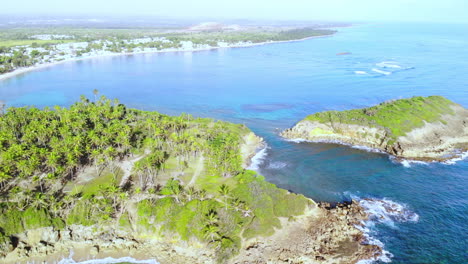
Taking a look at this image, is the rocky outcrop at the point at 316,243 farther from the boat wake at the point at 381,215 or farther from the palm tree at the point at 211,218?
the palm tree at the point at 211,218

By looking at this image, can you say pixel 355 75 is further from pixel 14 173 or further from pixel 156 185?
pixel 14 173

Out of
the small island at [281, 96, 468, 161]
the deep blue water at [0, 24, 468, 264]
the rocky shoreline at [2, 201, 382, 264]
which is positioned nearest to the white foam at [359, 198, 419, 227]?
the deep blue water at [0, 24, 468, 264]

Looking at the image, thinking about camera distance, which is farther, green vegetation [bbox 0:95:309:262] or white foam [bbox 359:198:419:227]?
white foam [bbox 359:198:419:227]

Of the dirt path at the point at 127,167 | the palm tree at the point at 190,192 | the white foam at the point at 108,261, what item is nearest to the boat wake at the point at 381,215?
the palm tree at the point at 190,192

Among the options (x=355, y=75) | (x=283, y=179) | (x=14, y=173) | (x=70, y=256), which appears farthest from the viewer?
(x=355, y=75)

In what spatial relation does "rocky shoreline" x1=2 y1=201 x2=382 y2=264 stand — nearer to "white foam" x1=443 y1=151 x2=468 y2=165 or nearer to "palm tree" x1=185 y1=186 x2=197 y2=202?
"palm tree" x1=185 y1=186 x2=197 y2=202

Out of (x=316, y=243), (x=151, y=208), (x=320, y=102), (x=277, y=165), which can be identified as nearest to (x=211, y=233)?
(x=151, y=208)

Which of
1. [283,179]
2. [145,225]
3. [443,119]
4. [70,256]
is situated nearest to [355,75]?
[443,119]
